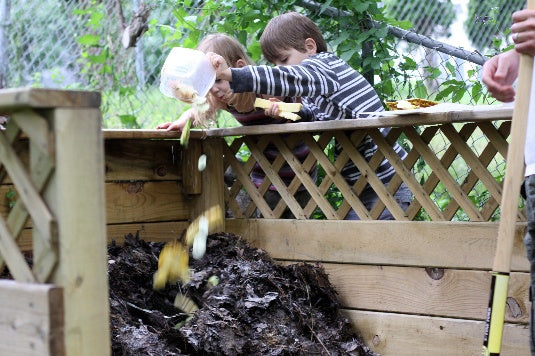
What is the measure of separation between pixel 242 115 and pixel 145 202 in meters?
0.57

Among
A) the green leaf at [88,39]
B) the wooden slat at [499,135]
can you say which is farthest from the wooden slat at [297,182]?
the green leaf at [88,39]

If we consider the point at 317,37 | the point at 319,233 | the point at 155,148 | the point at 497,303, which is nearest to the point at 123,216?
the point at 155,148

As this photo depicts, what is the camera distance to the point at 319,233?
126 inches

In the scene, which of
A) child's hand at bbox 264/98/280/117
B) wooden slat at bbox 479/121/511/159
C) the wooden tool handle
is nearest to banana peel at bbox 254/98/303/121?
child's hand at bbox 264/98/280/117

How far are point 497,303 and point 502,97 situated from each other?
0.65 metres

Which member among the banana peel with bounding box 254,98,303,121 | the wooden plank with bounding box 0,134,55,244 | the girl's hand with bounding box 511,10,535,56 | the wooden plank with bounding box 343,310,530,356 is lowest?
the wooden plank with bounding box 343,310,530,356

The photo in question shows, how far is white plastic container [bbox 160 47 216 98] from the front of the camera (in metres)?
3.08

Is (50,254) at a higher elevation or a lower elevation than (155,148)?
higher

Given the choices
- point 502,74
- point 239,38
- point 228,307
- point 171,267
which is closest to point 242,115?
point 239,38

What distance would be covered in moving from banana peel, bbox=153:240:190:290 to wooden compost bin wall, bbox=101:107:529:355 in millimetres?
242

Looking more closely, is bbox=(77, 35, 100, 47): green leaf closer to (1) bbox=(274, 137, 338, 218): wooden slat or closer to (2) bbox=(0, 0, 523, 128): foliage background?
(2) bbox=(0, 0, 523, 128): foliage background

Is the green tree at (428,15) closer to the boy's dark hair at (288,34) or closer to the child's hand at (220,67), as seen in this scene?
the boy's dark hair at (288,34)

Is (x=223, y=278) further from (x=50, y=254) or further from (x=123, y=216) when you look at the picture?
(x=50, y=254)

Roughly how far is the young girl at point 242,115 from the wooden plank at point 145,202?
270mm
